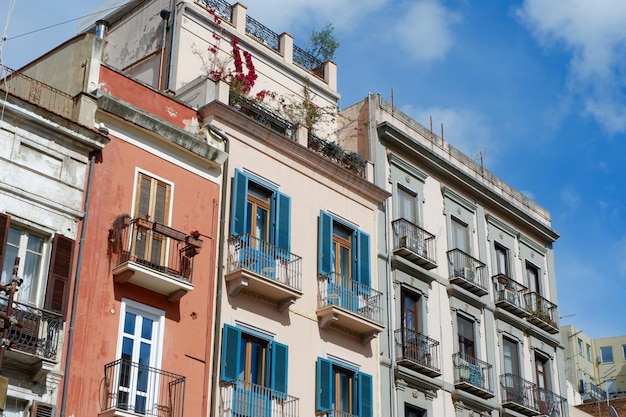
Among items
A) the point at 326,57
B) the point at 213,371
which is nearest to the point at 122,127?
the point at 213,371

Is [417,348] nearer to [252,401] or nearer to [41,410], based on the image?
[252,401]

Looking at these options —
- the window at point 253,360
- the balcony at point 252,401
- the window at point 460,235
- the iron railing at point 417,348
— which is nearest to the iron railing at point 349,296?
the iron railing at point 417,348

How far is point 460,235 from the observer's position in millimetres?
33312

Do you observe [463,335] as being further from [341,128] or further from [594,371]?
[594,371]

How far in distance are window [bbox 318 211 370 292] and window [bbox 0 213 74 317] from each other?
7.96 m

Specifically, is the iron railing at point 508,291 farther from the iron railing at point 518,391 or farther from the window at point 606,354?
the window at point 606,354

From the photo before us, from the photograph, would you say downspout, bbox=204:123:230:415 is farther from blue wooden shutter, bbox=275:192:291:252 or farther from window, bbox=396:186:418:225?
window, bbox=396:186:418:225

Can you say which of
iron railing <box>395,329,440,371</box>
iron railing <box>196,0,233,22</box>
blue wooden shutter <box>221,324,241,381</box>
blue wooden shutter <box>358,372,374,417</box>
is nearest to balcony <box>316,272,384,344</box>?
blue wooden shutter <box>358,372,374,417</box>

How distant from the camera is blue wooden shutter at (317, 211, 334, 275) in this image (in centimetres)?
2652

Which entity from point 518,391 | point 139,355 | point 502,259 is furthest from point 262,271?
point 502,259

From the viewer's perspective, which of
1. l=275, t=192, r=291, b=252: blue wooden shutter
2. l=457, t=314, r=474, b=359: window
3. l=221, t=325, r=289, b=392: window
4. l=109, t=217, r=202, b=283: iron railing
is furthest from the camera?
l=457, t=314, r=474, b=359: window

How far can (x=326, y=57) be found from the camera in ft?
110

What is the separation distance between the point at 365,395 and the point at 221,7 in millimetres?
12227

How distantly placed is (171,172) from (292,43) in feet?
32.5
